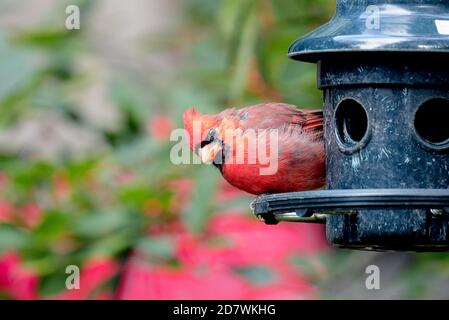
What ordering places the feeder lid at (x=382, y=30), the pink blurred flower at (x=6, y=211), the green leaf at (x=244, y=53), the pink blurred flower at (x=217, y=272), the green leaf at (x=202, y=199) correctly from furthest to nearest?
the pink blurred flower at (x=6, y=211) < the pink blurred flower at (x=217, y=272) < the green leaf at (x=202, y=199) < the green leaf at (x=244, y=53) < the feeder lid at (x=382, y=30)

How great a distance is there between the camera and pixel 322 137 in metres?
5.71

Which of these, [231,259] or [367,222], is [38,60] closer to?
[231,259]

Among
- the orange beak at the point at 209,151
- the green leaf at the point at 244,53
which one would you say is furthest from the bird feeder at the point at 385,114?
the green leaf at the point at 244,53

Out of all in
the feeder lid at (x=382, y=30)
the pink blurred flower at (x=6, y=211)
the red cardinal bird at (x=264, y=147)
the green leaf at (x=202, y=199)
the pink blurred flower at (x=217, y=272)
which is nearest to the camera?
the feeder lid at (x=382, y=30)

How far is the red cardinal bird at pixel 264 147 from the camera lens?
5.56 metres

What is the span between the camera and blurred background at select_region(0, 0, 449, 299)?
696 cm

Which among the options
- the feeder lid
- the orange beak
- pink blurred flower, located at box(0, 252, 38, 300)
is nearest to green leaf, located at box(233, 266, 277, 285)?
pink blurred flower, located at box(0, 252, 38, 300)

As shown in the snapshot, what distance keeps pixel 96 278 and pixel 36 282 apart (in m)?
0.35

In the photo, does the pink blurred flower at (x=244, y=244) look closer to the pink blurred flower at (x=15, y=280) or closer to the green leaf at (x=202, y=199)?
the green leaf at (x=202, y=199)

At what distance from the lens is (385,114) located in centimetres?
511

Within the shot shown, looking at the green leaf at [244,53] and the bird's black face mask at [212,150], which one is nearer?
the bird's black face mask at [212,150]

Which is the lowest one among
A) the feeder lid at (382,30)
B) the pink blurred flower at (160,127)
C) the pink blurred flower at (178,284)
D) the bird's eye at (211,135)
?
the pink blurred flower at (178,284)

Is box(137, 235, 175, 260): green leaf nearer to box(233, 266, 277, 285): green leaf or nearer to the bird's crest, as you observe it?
box(233, 266, 277, 285): green leaf

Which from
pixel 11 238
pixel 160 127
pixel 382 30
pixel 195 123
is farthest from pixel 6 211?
pixel 382 30
